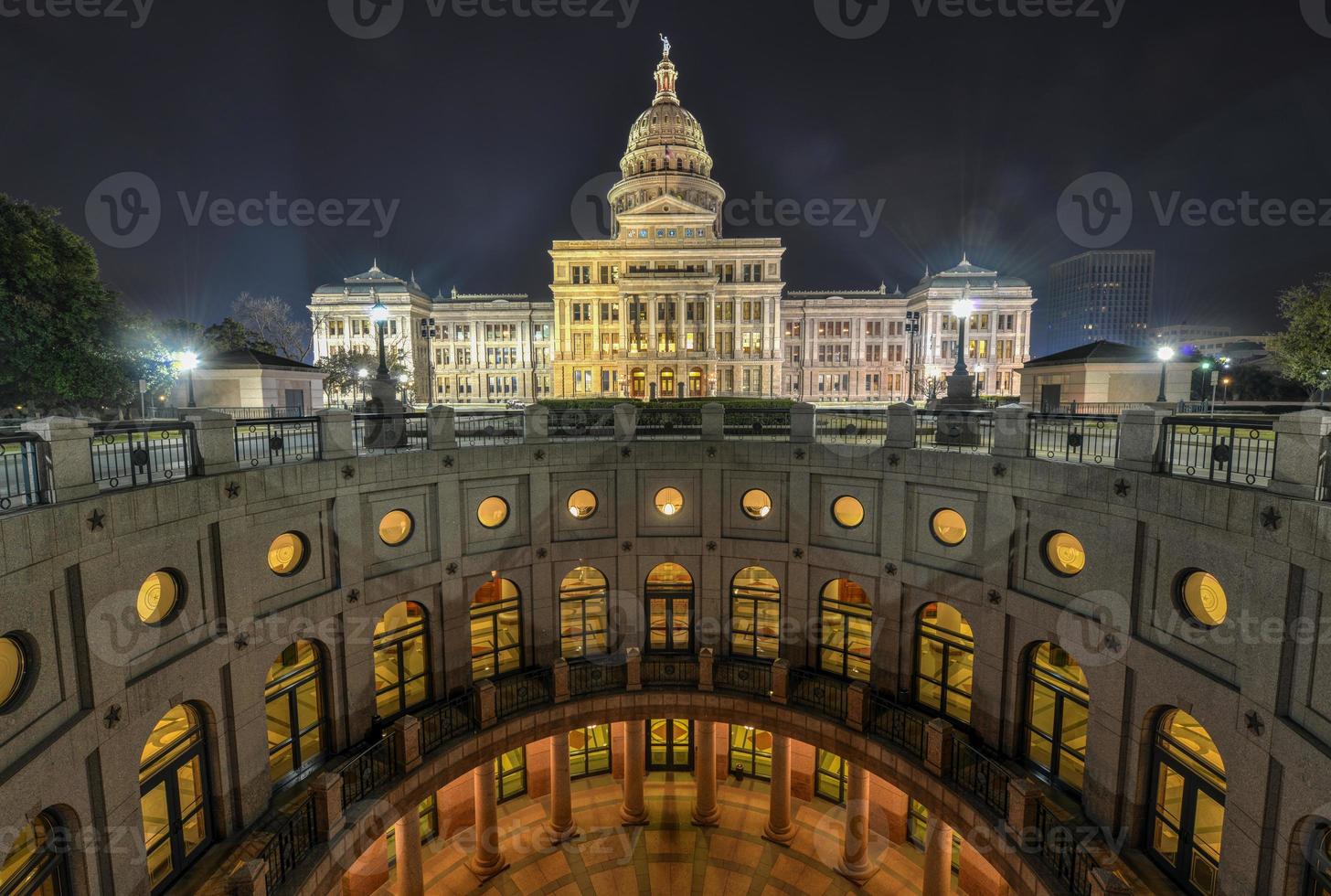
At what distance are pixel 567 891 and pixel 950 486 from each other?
14676mm

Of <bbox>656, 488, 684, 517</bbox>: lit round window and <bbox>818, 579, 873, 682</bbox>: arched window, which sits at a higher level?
<bbox>656, 488, 684, 517</bbox>: lit round window

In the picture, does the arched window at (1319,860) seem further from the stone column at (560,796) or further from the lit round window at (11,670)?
the lit round window at (11,670)

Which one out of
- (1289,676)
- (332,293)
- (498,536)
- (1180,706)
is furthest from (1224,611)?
(332,293)

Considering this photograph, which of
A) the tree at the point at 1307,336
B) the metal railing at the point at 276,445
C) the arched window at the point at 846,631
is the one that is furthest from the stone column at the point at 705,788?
the tree at the point at 1307,336

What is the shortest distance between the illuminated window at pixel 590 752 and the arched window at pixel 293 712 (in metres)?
8.75

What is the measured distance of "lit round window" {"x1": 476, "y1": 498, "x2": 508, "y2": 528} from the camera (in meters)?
15.2

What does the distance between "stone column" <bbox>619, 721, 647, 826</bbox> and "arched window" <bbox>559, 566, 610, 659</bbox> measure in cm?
267

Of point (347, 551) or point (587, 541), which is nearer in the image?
point (347, 551)

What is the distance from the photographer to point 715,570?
1706 centimetres

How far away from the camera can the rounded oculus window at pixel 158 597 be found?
909 cm

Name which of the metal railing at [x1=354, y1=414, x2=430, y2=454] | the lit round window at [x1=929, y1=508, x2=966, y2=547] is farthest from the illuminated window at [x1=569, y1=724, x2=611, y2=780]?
the lit round window at [x1=929, y1=508, x2=966, y2=547]

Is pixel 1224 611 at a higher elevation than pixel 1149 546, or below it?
below

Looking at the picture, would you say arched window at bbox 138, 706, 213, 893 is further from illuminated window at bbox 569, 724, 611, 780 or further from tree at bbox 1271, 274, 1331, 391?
tree at bbox 1271, 274, 1331, 391

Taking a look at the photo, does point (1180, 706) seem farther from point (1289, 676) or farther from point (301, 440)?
point (301, 440)
